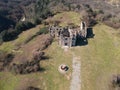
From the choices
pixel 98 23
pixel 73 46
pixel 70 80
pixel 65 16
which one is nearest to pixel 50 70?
pixel 70 80

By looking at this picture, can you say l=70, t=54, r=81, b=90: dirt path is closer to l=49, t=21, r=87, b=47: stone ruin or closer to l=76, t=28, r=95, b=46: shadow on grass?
l=49, t=21, r=87, b=47: stone ruin

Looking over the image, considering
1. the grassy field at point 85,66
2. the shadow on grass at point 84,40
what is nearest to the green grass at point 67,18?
the shadow on grass at point 84,40

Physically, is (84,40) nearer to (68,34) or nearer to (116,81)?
(68,34)

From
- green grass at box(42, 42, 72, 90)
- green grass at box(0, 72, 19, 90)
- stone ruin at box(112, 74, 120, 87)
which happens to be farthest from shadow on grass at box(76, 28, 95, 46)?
green grass at box(0, 72, 19, 90)

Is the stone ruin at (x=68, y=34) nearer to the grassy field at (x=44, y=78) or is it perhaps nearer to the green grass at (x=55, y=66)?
the green grass at (x=55, y=66)

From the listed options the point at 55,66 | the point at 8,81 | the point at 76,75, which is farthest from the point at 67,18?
the point at 8,81

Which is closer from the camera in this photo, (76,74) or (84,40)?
(76,74)
